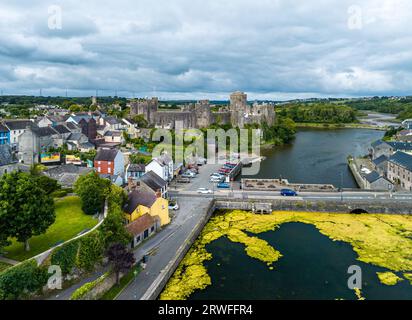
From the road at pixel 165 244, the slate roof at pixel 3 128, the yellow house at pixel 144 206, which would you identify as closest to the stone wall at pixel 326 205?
the road at pixel 165 244

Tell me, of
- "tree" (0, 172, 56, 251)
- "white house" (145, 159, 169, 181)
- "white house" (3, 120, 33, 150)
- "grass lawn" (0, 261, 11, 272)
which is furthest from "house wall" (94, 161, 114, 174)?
"grass lawn" (0, 261, 11, 272)

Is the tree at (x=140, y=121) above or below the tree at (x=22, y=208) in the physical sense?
above

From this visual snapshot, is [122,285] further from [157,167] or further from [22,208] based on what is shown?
[157,167]

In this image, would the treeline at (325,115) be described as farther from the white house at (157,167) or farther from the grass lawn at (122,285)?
the grass lawn at (122,285)

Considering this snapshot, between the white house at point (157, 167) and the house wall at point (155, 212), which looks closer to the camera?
the house wall at point (155, 212)

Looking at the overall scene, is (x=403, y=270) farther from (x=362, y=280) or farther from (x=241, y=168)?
(x=241, y=168)
